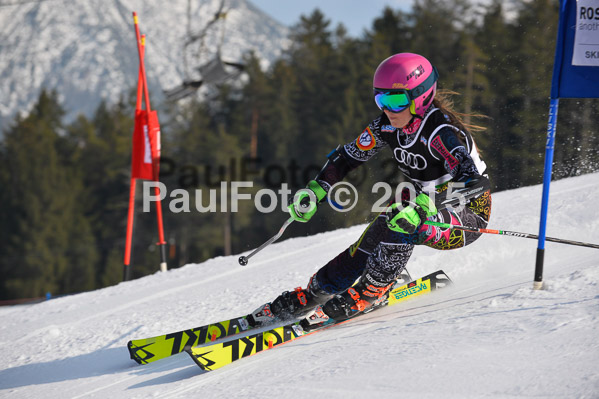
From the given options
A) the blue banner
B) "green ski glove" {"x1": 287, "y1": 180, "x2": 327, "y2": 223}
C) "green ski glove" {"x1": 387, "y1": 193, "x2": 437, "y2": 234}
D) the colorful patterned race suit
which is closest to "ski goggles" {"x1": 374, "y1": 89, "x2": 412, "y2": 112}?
the colorful patterned race suit

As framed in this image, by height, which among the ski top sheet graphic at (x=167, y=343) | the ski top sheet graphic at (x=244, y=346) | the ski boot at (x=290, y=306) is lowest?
the ski top sheet graphic at (x=167, y=343)

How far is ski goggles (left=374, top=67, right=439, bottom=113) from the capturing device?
325cm

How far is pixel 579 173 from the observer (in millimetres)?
8352

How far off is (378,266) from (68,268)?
38.2 meters

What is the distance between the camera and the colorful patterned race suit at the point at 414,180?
127 inches

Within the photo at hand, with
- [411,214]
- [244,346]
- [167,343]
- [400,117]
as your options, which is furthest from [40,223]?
A: [411,214]

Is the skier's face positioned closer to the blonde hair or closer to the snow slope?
the blonde hair

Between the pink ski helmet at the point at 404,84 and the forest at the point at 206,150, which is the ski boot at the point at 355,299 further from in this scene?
the forest at the point at 206,150

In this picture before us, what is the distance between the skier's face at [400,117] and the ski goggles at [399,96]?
27 mm

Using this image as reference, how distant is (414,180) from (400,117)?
49 cm

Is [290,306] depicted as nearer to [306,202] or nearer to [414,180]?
[306,202]

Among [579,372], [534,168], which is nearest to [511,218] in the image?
[579,372]

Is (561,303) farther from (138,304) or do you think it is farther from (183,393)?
(138,304)

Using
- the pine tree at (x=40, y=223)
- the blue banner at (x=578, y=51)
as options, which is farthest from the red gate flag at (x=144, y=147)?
the pine tree at (x=40, y=223)
